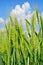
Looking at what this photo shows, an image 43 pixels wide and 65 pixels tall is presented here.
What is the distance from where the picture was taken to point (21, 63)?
4.63ft

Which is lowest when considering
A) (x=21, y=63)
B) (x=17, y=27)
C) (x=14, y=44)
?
(x=21, y=63)

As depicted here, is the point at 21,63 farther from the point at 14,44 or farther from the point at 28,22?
the point at 28,22

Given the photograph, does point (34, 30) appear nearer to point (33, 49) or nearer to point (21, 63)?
point (33, 49)

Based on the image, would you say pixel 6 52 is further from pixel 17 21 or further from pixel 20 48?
pixel 17 21

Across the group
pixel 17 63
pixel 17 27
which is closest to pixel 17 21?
pixel 17 27

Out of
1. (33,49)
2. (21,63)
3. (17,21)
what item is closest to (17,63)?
(21,63)

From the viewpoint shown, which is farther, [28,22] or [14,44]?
[28,22]

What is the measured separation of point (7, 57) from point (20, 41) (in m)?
0.14

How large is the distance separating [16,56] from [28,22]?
243 mm

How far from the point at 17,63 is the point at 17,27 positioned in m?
0.23

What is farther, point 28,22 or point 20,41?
point 28,22

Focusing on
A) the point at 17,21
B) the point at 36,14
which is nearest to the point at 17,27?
the point at 17,21

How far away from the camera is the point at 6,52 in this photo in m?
1.37

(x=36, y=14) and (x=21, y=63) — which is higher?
(x=36, y=14)
